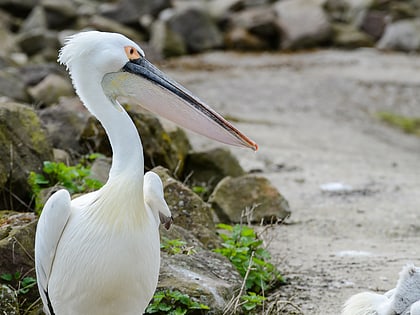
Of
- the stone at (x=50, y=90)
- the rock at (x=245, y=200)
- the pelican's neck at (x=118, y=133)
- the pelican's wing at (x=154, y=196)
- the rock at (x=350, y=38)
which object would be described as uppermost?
the pelican's neck at (x=118, y=133)

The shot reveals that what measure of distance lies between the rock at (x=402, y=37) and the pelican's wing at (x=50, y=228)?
43.7ft

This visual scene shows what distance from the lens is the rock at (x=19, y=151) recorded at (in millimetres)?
4484

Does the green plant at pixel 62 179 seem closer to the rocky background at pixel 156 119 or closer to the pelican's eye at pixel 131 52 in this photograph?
the rocky background at pixel 156 119

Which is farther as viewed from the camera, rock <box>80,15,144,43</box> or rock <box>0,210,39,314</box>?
rock <box>80,15,144,43</box>

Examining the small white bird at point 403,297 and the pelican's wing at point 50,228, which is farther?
the small white bird at point 403,297

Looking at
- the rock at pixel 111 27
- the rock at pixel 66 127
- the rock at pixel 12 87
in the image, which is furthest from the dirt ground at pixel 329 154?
the rock at pixel 12 87

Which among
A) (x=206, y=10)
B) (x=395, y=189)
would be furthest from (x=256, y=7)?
(x=395, y=189)

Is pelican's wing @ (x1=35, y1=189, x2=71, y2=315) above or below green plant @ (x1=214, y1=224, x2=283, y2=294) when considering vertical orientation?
above

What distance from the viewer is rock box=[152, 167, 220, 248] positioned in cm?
448

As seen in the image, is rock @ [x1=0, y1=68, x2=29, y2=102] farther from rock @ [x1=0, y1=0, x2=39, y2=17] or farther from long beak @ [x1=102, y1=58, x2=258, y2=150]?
rock @ [x1=0, y1=0, x2=39, y2=17]

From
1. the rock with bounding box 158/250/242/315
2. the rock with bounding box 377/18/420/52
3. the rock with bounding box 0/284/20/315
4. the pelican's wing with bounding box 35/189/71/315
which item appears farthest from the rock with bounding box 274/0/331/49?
the pelican's wing with bounding box 35/189/71/315

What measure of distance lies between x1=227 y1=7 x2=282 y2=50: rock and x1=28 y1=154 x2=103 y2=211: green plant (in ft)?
39.3

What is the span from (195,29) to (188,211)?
1230 cm

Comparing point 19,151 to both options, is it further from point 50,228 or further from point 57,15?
point 57,15
